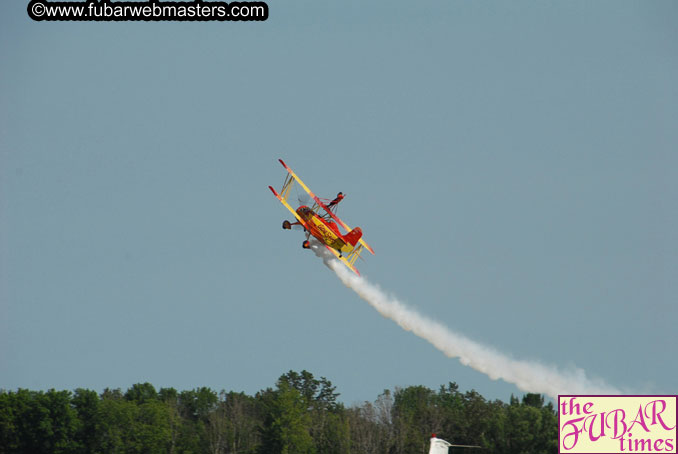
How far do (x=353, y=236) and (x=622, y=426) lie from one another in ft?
89.6

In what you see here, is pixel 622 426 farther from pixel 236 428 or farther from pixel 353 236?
pixel 236 428

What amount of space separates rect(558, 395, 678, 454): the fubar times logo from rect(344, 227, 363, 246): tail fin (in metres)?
25.4

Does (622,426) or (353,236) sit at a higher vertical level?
(353,236)

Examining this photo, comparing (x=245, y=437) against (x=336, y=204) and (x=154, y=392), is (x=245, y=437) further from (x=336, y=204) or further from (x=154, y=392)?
(x=154, y=392)

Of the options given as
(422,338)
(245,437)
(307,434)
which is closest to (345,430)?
(307,434)

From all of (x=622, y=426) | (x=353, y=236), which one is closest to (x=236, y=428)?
(x=353, y=236)

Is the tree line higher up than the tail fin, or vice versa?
the tail fin

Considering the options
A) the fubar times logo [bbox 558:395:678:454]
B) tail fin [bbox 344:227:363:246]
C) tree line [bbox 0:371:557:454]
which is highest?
tail fin [bbox 344:227:363:246]

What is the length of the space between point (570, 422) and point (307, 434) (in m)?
41.9

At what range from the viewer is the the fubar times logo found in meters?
44.7

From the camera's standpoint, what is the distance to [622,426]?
4506cm

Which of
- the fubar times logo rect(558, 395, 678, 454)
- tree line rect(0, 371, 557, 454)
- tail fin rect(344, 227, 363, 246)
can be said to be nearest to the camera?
the fubar times logo rect(558, 395, 678, 454)

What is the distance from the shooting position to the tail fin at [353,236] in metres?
69.1

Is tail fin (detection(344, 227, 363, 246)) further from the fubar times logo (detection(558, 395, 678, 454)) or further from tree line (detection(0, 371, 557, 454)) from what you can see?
the fubar times logo (detection(558, 395, 678, 454))
